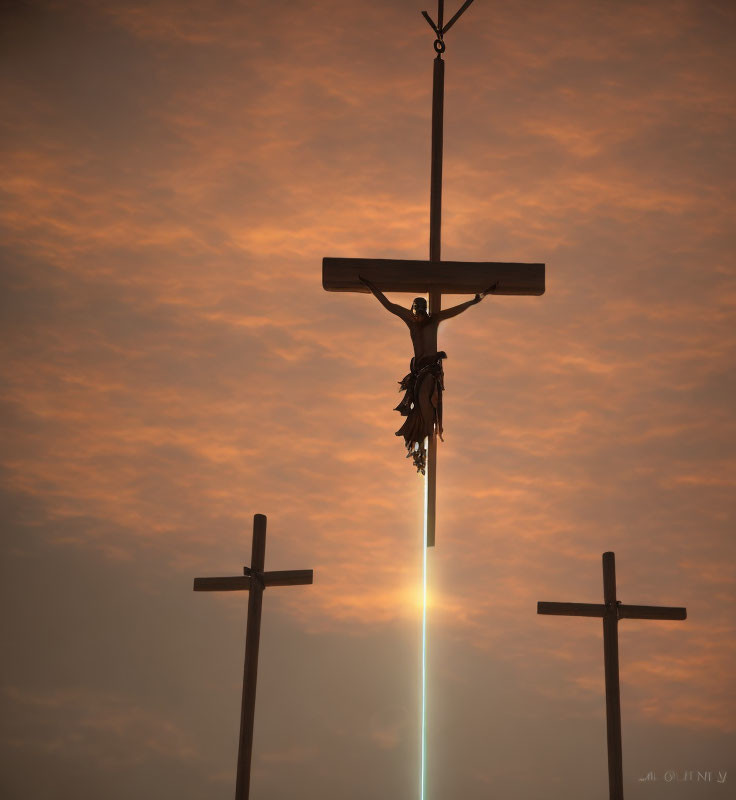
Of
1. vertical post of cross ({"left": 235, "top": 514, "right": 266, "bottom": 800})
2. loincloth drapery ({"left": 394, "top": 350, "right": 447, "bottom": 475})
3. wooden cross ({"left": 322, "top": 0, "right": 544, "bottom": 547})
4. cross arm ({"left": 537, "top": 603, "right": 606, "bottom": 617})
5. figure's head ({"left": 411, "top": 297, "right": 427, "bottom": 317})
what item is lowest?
vertical post of cross ({"left": 235, "top": 514, "right": 266, "bottom": 800})

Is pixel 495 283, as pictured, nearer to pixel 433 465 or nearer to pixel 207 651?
pixel 433 465

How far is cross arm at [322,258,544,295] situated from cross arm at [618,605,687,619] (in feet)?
12.7

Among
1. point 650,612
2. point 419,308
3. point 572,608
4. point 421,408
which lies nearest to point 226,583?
point 572,608

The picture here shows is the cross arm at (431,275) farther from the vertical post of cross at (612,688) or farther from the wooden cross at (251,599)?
the vertical post of cross at (612,688)

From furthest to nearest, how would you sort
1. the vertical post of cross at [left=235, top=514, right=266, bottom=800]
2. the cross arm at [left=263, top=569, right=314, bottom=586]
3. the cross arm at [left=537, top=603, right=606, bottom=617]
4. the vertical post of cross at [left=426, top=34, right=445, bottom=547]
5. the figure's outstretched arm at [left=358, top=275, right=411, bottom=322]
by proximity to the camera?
A: the cross arm at [left=537, top=603, right=606, bottom=617] < the cross arm at [left=263, top=569, right=314, bottom=586] < the vertical post of cross at [left=235, top=514, right=266, bottom=800] < the figure's outstretched arm at [left=358, top=275, right=411, bottom=322] < the vertical post of cross at [left=426, top=34, right=445, bottom=547]

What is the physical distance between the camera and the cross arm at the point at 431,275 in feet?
31.3

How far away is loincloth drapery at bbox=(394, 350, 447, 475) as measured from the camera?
9016 millimetres

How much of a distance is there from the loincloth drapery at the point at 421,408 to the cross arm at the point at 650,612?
12.8 ft

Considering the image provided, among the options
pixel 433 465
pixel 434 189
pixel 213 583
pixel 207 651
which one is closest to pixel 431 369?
pixel 433 465

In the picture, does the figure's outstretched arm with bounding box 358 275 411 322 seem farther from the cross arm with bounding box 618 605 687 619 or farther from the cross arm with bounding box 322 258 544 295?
the cross arm with bounding box 618 605 687 619

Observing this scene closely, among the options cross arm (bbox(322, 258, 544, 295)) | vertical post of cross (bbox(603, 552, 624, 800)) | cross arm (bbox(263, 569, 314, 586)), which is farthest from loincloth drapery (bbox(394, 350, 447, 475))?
vertical post of cross (bbox(603, 552, 624, 800))

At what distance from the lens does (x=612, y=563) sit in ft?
40.2

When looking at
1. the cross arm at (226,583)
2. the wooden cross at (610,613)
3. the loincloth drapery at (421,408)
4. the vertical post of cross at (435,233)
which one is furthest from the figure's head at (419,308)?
the wooden cross at (610,613)

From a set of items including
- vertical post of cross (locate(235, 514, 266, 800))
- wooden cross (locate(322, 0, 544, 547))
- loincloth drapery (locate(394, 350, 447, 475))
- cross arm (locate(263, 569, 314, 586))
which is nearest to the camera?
loincloth drapery (locate(394, 350, 447, 475))
